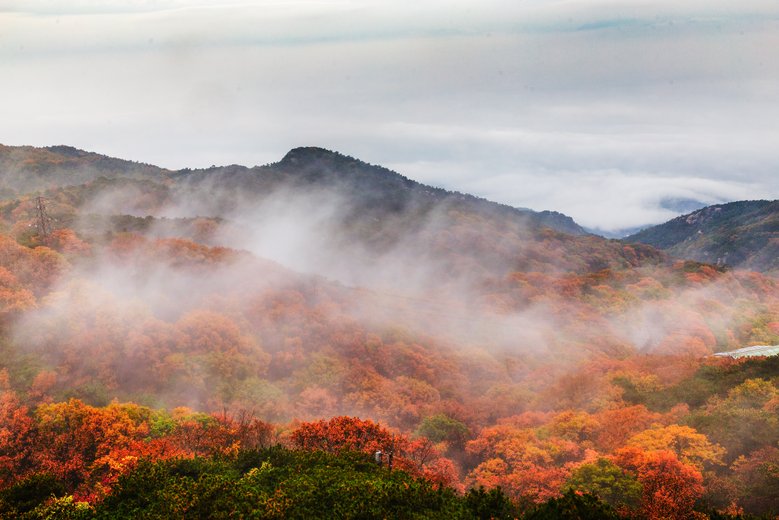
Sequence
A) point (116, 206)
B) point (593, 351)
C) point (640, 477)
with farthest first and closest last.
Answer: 1. point (116, 206)
2. point (593, 351)
3. point (640, 477)

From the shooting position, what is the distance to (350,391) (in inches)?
3182

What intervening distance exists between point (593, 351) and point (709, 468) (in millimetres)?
65080

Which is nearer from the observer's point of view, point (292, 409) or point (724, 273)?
point (292, 409)

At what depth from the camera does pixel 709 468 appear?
44.1 meters

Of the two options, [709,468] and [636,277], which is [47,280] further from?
[636,277]

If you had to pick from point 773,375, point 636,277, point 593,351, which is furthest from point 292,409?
point 636,277

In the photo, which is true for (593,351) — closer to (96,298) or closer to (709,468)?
(709,468)

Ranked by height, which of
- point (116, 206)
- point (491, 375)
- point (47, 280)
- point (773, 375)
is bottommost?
point (491, 375)

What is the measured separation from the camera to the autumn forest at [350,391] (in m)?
29.2

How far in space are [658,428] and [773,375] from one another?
18.3 metres

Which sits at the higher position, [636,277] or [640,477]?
[636,277]

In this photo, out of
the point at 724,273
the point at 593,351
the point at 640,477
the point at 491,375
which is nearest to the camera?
the point at 640,477

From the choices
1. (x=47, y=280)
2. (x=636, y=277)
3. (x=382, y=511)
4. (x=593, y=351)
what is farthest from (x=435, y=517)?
(x=636, y=277)

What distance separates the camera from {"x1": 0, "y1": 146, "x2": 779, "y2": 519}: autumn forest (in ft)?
95.7
